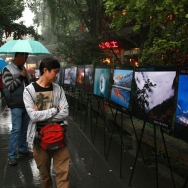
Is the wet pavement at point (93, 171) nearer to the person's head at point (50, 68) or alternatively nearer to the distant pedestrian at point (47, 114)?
the distant pedestrian at point (47, 114)

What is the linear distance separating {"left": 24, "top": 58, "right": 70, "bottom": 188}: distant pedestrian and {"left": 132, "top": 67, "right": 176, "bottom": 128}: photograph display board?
113 cm

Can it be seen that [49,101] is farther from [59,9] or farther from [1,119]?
[59,9]

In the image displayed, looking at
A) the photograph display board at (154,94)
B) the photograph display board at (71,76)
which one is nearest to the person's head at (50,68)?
the photograph display board at (154,94)

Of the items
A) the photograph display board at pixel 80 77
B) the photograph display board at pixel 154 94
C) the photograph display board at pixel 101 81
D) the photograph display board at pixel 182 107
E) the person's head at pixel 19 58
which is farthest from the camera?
the photograph display board at pixel 80 77

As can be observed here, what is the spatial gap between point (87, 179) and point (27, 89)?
76.7 inches

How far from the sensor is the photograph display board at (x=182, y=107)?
2844 millimetres

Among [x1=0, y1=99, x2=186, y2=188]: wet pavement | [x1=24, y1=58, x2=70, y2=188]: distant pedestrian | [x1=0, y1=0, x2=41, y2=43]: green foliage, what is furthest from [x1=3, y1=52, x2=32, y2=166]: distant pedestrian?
[x1=0, y1=0, x2=41, y2=43]: green foliage

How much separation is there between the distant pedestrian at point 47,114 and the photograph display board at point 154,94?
113cm

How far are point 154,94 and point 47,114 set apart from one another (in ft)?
4.64

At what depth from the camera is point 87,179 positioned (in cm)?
426

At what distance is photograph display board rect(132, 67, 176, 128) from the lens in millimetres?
3119

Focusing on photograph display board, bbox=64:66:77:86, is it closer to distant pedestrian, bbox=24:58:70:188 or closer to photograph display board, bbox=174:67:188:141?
distant pedestrian, bbox=24:58:70:188

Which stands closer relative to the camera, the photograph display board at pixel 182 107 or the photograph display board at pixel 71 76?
the photograph display board at pixel 182 107

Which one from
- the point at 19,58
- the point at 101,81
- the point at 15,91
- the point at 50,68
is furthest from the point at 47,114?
the point at 101,81
